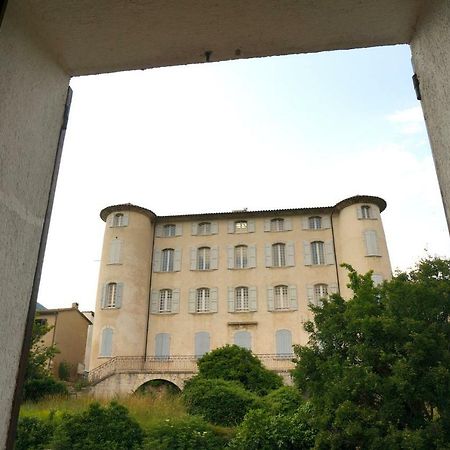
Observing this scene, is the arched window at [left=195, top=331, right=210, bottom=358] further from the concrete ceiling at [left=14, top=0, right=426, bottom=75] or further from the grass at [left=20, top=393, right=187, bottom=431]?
the concrete ceiling at [left=14, top=0, right=426, bottom=75]

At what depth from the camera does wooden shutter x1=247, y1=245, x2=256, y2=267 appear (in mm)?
30266

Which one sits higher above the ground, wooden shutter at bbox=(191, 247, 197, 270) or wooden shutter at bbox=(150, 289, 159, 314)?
wooden shutter at bbox=(191, 247, 197, 270)

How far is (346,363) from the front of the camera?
12945 millimetres

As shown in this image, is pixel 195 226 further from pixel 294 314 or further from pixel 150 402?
pixel 150 402

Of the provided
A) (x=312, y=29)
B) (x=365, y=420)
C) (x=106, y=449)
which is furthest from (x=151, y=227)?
(x=312, y=29)

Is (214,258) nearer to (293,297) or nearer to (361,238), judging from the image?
(293,297)

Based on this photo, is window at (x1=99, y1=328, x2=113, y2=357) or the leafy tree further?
window at (x1=99, y1=328, x2=113, y2=357)

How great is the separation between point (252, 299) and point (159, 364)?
21.5 ft

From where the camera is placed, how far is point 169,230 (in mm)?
31891

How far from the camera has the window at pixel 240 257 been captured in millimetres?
30344

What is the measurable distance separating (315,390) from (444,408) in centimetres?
323

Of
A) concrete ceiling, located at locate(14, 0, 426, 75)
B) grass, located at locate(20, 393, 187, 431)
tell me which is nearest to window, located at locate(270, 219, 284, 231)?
grass, located at locate(20, 393, 187, 431)

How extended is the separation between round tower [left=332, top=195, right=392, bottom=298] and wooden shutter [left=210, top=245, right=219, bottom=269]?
7.32 meters

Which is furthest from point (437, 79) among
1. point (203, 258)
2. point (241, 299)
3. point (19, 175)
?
Result: point (203, 258)
